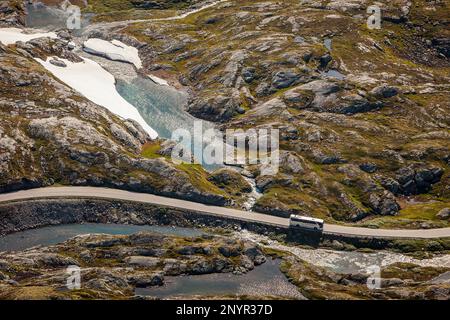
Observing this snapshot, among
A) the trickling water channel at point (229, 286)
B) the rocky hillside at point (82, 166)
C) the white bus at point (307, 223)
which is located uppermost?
the rocky hillside at point (82, 166)

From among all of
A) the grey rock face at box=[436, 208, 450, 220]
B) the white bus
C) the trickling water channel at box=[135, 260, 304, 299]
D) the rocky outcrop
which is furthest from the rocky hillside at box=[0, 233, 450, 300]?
the grey rock face at box=[436, 208, 450, 220]

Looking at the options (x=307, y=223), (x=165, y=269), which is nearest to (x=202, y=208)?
(x=307, y=223)

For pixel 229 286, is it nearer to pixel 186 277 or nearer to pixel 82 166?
pixel 186 277

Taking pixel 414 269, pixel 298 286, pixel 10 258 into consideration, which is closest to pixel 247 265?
pixel 298 286

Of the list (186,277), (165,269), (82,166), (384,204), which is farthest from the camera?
(384,204)

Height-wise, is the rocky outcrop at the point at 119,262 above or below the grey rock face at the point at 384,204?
above

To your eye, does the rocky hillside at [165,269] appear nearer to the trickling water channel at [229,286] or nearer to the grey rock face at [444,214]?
the trickling water channel at [229,286]

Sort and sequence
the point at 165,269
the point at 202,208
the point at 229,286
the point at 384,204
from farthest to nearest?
1. the point at 384,204
2. the point at 202,208
3. the point at 165,269
4. the point at 229,286

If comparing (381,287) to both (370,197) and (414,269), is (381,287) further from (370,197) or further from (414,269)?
(370,197)

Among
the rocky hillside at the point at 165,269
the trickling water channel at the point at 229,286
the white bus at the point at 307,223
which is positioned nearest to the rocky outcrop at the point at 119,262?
the rocky hillside at the point at 165,269

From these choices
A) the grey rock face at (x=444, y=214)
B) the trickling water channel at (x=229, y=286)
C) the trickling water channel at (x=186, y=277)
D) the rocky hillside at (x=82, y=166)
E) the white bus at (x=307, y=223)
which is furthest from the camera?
the grey rock face at (x=444, y=214)
